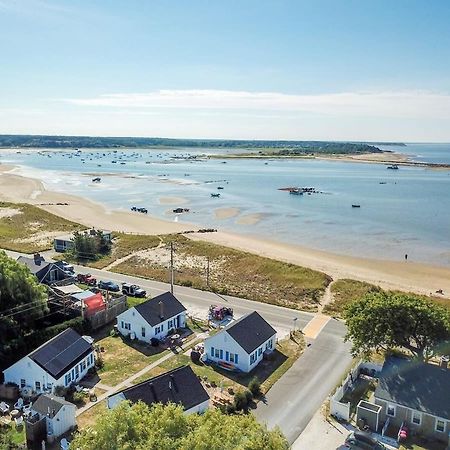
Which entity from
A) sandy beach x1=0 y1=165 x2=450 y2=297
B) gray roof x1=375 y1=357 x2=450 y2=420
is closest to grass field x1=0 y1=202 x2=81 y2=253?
sandy beach x1=0 y1=165 x2=450 y2=297

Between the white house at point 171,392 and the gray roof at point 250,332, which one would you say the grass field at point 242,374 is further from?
the white house at point 171,392

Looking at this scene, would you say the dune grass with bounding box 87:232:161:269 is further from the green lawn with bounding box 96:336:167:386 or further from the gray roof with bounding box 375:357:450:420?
the gray roof with bounding box 375:357:450:420

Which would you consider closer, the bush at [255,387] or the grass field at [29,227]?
the bush at [255,387]

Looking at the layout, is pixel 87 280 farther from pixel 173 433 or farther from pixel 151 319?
pixel 173 433

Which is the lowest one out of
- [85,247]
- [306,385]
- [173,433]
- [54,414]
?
[306,385]

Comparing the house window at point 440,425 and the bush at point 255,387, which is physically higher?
the house window at point 440,425

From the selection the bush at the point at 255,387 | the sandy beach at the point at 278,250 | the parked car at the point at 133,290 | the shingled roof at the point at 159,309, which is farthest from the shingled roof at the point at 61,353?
the sandy beach at the point at 278,250

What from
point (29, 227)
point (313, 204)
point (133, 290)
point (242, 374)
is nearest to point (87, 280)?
point (133, 290)
